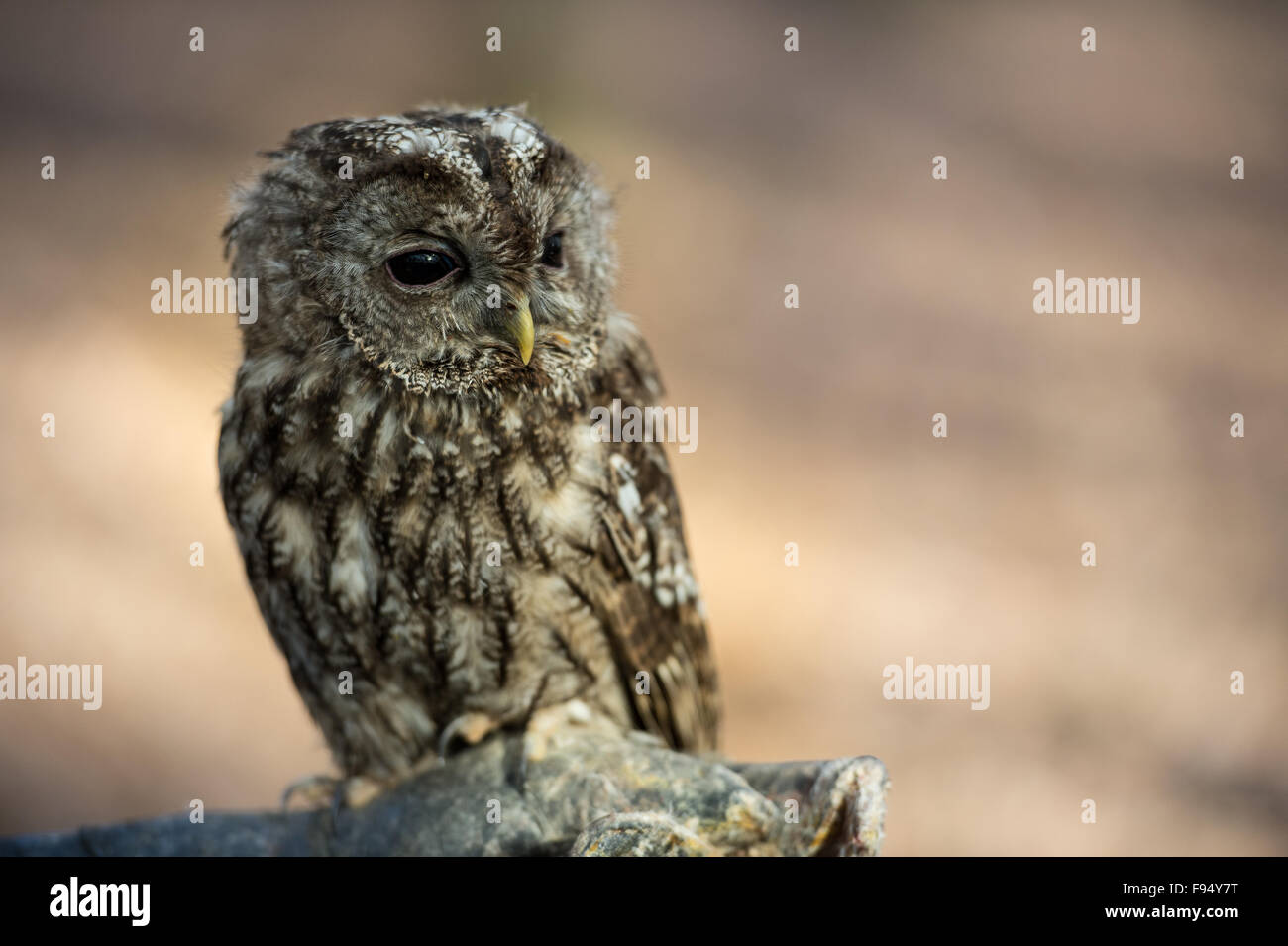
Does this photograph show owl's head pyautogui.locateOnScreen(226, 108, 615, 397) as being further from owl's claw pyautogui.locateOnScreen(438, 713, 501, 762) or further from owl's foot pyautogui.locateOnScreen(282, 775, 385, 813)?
owl's foot pyautogui.locateOnScreen(282, 775, 385, 813)

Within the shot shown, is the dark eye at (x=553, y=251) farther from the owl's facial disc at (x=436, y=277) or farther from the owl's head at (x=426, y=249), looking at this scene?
the owl's facial disc at (x=436, y=277)

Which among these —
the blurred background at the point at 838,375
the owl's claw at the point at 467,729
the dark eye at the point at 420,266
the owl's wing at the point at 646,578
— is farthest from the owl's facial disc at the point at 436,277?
the owl's claw at the point at 467,729

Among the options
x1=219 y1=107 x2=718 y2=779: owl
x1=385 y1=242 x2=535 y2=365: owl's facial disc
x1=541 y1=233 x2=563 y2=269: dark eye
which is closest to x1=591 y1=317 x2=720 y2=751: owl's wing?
x1=219 y1=107 x2=718 y2=779: owl

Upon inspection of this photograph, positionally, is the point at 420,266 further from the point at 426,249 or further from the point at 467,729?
the point at 467,729

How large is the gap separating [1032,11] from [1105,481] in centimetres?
346

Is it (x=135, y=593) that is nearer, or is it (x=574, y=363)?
(x=574, y=363)

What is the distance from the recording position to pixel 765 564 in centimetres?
461

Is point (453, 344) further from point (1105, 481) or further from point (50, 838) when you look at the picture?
point (1105, 481)

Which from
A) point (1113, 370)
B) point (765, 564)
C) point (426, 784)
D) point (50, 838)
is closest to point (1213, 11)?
→ point (1113, 370)

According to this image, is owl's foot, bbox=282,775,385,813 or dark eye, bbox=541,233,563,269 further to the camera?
owl's foot, bbox=282,775,385,813

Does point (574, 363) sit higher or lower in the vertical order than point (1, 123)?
lower

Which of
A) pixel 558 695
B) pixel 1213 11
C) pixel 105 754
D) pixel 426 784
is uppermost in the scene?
pixel 1213 11

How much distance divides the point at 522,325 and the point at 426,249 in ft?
0.68

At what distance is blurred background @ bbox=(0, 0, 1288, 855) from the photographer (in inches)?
155
